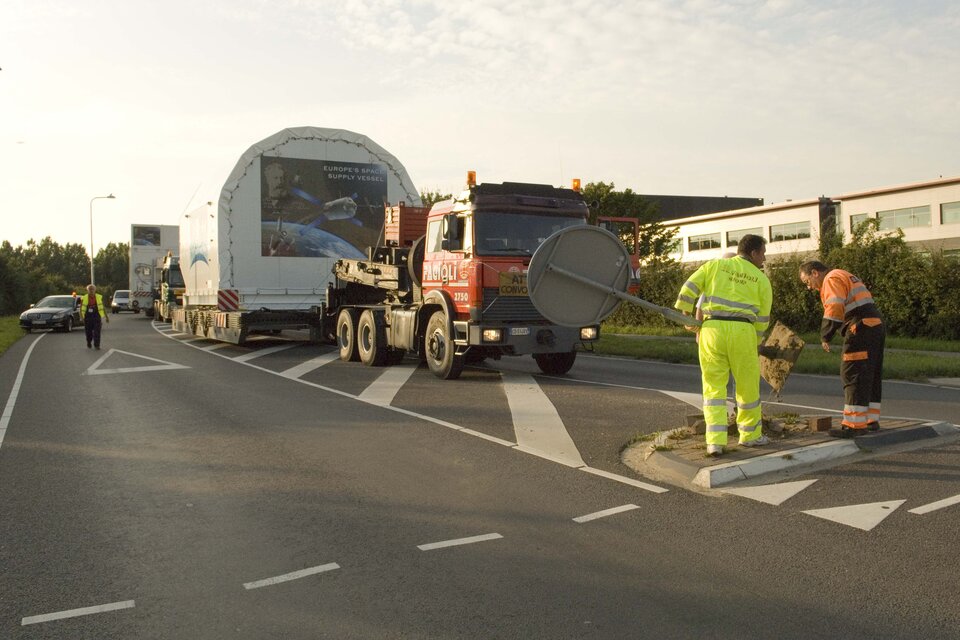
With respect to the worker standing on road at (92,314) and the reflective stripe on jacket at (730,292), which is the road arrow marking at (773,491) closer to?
the reflective stripe on jacket at (730,292)

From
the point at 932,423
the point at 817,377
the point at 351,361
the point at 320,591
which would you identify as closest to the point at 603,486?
the point at 320,591

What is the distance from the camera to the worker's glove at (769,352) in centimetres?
767

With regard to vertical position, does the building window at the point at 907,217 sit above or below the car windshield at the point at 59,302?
above

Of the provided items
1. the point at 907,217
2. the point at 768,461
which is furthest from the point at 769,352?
the point at 907,217

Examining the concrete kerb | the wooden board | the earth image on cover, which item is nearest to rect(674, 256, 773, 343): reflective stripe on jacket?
the wooden board

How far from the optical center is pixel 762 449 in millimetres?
6570

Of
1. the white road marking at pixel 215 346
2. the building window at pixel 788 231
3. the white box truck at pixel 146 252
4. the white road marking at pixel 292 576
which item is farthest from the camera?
the building window at pixel 788 231

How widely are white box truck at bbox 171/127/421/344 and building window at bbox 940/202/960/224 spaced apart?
41726 mm

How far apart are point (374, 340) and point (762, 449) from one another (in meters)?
9.49

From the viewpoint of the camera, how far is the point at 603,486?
6.04m

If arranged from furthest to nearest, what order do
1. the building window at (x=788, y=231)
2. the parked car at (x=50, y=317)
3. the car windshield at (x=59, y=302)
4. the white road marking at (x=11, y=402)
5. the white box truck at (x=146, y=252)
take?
the building window at (x=788, y=231) → the white box truck at (x=146, y=252) → the car windshield at (x=59, y=302) → the parked car at (x=50, y=317) → the white road marking at (x=11, y=402)

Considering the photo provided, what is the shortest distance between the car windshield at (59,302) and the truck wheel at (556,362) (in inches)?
1013

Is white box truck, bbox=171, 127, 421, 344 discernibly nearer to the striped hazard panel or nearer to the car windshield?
the striped hazard panel

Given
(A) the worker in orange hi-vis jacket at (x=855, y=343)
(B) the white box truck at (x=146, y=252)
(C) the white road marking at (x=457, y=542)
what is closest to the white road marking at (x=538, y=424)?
(C) the white road marking at (x=457, y=542)
